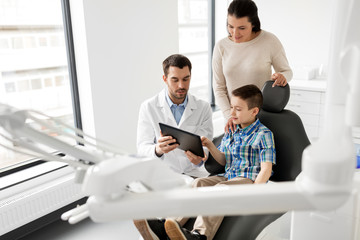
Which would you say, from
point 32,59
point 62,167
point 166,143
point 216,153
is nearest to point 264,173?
point 216,153

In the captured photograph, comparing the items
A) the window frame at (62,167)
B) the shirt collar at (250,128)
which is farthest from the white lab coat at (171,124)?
the window frame at (62,167)

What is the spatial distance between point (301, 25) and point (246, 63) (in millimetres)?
2016

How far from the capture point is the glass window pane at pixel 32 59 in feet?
7.61

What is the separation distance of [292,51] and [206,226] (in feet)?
10.0

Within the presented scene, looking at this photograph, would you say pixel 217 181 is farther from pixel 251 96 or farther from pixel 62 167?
pixel 62 167

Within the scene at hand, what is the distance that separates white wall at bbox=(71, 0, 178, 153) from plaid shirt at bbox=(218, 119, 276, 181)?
3.73 ft

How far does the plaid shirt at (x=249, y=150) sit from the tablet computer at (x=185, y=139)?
0.25 metres

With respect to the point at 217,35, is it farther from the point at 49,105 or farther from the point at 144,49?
the point at 49,105

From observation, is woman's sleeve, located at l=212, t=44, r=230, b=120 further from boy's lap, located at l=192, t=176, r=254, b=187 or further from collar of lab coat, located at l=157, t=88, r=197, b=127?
boy's lap, located at l=192, t=176, r=254, b=187

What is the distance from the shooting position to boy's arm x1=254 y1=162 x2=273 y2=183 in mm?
1682

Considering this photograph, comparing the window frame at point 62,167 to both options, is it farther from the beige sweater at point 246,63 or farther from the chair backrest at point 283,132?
the chair backrest at point 283,132

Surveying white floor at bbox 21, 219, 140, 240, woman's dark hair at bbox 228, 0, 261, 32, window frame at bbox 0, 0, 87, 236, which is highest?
woman's dark hair at bbox 228, 0, 261, 32

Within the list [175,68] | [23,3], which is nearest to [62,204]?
[175,68]

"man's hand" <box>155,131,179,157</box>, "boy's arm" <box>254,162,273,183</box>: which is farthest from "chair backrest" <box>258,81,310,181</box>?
"man's hand" <box>155,131,179,157</box>
